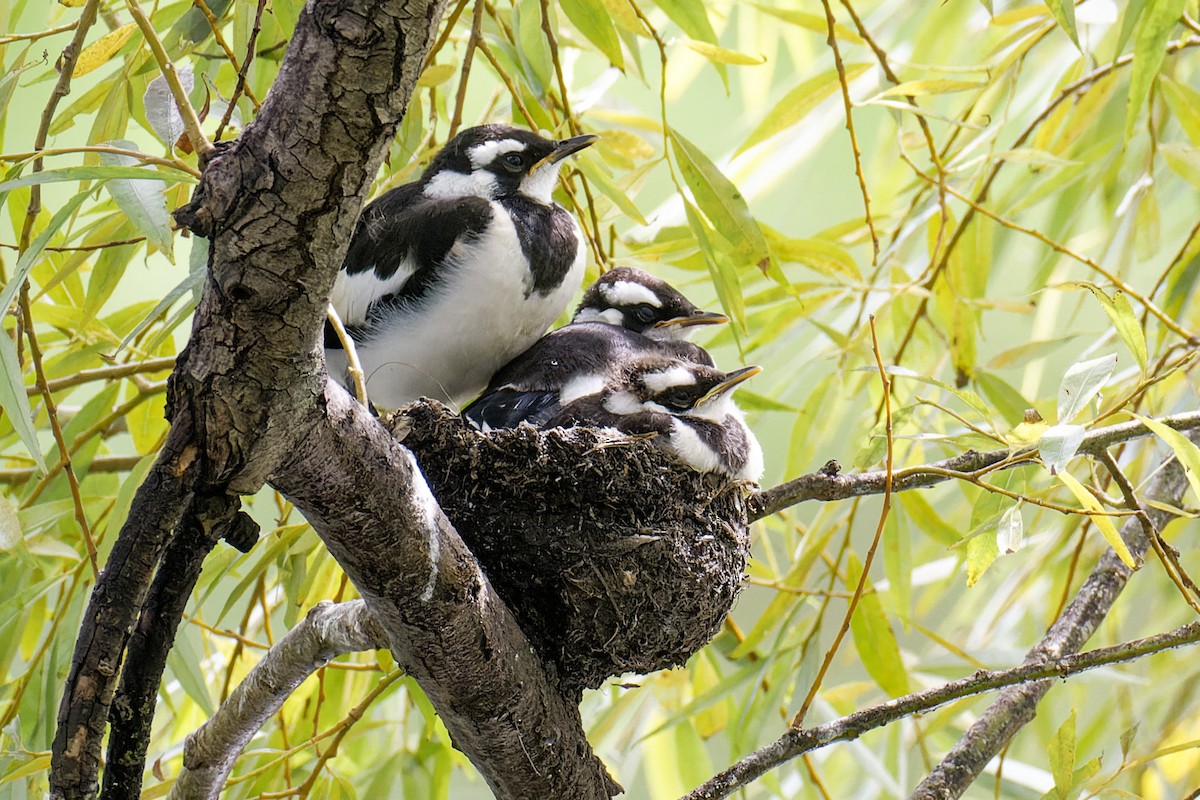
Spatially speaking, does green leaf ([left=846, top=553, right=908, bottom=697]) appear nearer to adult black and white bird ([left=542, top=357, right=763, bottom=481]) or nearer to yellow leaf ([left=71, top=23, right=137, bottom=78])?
adult black and white bird ([left=542, top=357, right=763, bottom=481])

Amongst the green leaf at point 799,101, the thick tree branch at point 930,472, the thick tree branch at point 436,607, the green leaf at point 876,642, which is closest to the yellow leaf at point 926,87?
the green leaf at point 799,101

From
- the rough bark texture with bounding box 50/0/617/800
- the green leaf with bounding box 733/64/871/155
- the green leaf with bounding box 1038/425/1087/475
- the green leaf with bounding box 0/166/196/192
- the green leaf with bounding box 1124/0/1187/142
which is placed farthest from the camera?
the green leaf with bounding box 733/64/871/155

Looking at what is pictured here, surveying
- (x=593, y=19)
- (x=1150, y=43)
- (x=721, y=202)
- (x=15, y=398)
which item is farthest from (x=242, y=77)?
(x=1150, y=43)

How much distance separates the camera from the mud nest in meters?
1.11

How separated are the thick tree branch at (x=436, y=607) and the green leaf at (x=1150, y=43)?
31.6 inches

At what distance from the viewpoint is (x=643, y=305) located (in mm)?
1582

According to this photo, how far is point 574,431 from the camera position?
1194 millimetres

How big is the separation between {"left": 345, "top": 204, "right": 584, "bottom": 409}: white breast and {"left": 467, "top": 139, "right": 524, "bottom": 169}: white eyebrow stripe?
84 mm

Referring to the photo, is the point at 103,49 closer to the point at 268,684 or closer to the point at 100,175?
the point at 100,175

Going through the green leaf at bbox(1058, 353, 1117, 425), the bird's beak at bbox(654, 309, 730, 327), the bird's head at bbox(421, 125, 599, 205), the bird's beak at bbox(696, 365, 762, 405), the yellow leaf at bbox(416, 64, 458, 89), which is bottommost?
the green leaf at bbox(1058, 353, 1117, 425)

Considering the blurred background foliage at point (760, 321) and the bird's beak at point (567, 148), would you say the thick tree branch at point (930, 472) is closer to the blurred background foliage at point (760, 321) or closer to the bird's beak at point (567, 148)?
the blurred background foliage at point (760, 321)

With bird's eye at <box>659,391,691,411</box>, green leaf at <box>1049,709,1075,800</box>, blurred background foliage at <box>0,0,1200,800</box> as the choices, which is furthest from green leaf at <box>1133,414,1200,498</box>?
bird's eye at <box>659,391,691,411</box>

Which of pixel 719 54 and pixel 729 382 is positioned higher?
pixel 719 54

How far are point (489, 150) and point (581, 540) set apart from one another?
52 centimetres
